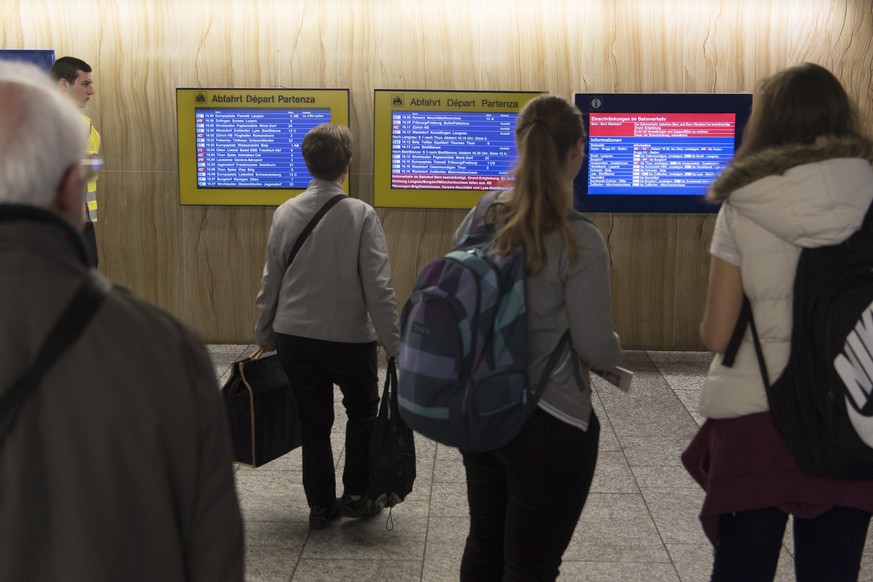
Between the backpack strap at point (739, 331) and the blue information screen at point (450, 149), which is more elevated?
the blue information screen at point (450, 149)

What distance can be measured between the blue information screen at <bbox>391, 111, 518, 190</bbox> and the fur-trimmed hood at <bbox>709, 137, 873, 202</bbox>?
16.6 feet

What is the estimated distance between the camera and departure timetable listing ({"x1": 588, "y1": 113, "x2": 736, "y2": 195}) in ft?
23.5

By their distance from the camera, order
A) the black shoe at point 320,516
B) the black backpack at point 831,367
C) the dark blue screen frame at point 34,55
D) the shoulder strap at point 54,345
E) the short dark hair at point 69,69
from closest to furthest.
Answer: the shoulder strap at point 54,345, the black backpack at point 831,367, the black shoe at point 320,516, the short dark hair at point 69,69, the dark blue screen frame at point 34,55

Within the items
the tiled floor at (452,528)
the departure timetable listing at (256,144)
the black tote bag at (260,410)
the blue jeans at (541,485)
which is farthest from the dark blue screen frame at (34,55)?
the blue jeans at (541,485)

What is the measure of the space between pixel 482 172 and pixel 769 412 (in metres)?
5.24

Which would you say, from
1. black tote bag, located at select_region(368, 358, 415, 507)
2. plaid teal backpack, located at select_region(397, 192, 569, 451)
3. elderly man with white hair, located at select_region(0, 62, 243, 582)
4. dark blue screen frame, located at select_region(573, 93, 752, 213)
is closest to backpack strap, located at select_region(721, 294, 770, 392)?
plaid teal backpack, located at select_region(397, 192, 569, 451)

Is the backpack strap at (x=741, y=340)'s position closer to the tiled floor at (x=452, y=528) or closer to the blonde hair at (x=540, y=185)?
the blonde hair at (x=540, y=185)

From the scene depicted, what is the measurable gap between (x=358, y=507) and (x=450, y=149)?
370 cm

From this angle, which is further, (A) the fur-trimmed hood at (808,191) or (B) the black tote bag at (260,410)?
(B) the black tote bag at (260,410)

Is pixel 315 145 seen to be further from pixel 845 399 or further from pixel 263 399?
pixel 845 399

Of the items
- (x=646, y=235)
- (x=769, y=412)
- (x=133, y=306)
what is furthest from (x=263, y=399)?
(x=646, y=235)

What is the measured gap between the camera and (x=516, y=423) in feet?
7.55

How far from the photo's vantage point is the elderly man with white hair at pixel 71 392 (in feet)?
4.10

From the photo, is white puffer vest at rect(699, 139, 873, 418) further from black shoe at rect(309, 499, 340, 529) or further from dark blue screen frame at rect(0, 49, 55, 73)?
dark blue screen frame at rect(0, 49, 55, 73)
